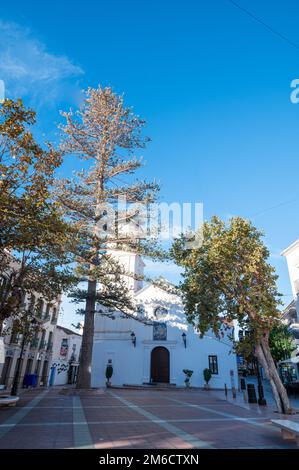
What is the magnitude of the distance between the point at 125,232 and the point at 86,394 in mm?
9637

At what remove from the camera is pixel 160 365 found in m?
28.6

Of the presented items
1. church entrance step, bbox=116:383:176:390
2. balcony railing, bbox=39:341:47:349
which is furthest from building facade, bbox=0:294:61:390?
church entrance step, bbox=116:383:176:390

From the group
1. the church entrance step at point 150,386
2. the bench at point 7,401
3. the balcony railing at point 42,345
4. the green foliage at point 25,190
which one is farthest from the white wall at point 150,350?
the green foliage at point 25,190

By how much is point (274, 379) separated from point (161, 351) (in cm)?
1820

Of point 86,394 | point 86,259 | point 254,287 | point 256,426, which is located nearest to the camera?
point 256,426

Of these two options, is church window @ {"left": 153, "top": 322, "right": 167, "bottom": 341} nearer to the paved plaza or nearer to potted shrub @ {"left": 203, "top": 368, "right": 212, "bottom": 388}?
potted shrub @ {"left": 203, "top": 368, "right": 212, "bottom": 388}

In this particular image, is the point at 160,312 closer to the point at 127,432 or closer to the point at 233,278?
the point at 233,278

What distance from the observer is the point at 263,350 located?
1312 cm

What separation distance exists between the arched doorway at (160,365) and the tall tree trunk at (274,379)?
1727 centimetres

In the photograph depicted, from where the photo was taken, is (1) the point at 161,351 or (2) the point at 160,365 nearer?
(2) the point at 160,365

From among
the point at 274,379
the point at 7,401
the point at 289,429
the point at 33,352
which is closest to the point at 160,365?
the point at 33,352

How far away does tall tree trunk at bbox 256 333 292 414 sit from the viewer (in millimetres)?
11914
